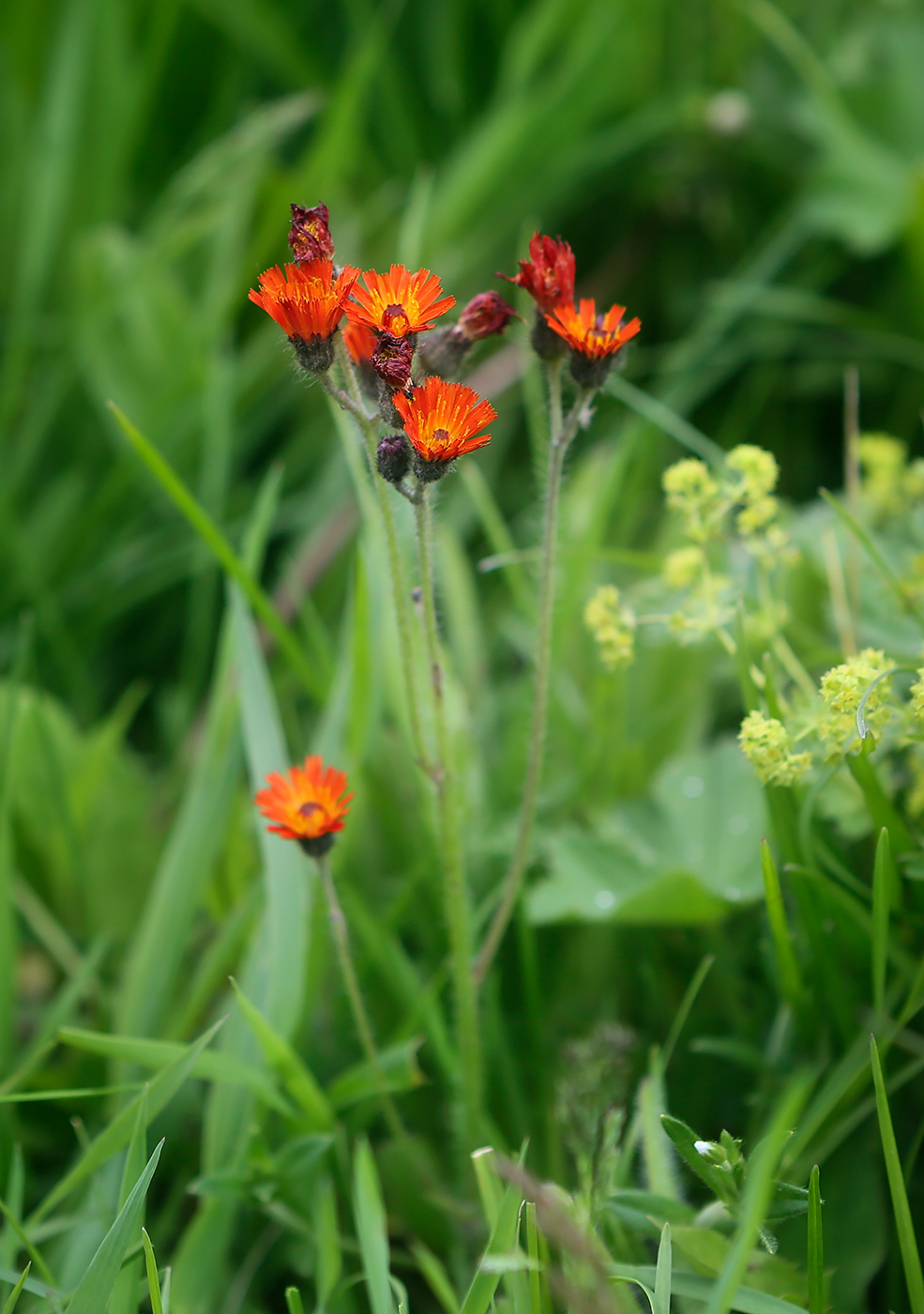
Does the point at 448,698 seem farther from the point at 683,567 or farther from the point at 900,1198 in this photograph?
the point at 900,1198

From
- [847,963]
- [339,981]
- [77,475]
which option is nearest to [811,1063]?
[847,963]

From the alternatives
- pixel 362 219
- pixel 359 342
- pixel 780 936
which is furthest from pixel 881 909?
pixel 362 219

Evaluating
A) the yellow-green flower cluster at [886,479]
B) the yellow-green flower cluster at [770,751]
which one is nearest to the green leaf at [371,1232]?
the yellow-green flower cluster at [770,751]

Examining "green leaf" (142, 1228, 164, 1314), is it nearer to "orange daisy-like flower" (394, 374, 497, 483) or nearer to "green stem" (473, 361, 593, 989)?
"green stem" (473, 361, 593, 989)

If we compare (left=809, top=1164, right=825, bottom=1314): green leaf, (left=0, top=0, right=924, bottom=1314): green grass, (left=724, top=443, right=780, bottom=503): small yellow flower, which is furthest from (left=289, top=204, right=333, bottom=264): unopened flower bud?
(left=809, top=1164, right=825, bottom=1314): green leaf

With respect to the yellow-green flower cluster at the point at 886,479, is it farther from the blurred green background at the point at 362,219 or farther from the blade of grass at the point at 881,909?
the blade of grass at the point at 881,909

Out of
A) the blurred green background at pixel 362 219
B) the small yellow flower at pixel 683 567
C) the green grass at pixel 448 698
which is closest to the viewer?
the green grass at pixel 448 698

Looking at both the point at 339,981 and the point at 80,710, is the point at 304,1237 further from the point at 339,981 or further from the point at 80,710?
the point at 80,710
